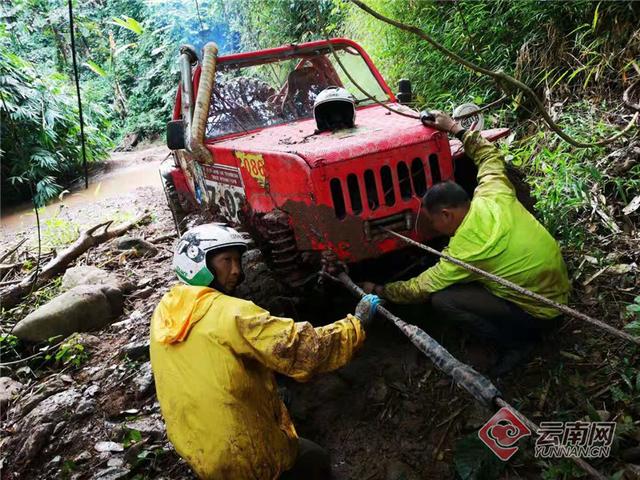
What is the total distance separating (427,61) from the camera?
21.4 ft

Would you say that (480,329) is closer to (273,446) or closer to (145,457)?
(273,446)

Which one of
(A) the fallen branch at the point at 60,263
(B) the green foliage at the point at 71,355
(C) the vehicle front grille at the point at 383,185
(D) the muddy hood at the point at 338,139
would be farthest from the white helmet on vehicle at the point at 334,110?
(A) the fallen branch at the point at 60,263

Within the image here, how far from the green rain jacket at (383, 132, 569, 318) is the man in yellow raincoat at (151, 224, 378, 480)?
2.63ft

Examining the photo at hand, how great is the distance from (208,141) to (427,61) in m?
3.84

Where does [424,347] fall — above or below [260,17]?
below

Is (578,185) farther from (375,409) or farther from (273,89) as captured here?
(273,89)

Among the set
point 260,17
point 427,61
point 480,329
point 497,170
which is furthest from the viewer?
point 260,17

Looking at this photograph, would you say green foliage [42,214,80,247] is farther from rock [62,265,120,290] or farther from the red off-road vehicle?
the red off-road vehicle

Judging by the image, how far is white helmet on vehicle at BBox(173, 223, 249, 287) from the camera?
222cm

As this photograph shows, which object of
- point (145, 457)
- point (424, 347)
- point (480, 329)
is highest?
point (424, 347)

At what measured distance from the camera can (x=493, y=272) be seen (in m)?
2.70

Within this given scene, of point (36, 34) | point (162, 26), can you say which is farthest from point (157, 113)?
point (36, 34)

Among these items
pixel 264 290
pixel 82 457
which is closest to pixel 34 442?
pixel 82 457

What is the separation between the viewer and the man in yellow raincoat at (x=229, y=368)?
1.97 metres
